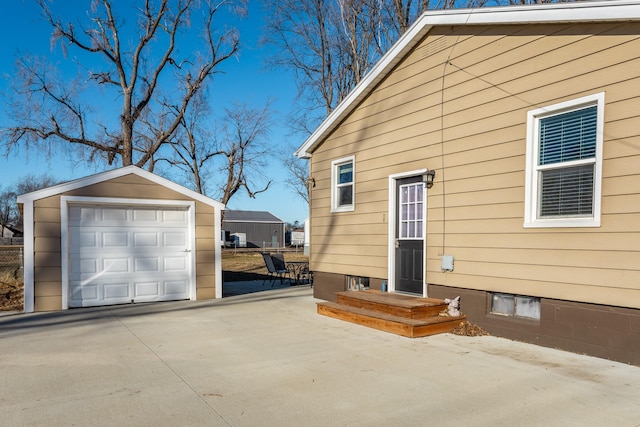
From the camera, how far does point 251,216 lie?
172 feet

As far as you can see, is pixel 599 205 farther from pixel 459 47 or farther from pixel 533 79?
pixel 459 47

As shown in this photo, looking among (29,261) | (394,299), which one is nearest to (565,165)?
(394,299)

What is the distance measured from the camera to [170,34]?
19.1 meters

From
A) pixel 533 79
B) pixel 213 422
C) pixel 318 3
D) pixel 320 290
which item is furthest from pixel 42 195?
pixel 318 3

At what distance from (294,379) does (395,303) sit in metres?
2.52

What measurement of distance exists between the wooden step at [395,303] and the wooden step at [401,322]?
7 cm

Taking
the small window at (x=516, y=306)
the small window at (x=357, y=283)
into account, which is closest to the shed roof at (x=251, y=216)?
the small window at (x=357, y=283)

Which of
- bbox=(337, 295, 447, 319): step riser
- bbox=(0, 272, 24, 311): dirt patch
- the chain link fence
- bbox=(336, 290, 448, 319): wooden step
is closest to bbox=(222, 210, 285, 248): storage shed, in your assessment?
the chain link fence

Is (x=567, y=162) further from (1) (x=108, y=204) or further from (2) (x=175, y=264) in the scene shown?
(1) (x=108, y=204)

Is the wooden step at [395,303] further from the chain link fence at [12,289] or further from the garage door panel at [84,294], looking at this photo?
the chain link fence at [12,289]

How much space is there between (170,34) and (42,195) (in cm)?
1369

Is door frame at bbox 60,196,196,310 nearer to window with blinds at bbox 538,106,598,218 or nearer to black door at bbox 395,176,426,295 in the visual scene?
black door at bbox 395,176,426,295

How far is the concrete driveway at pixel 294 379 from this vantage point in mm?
3195

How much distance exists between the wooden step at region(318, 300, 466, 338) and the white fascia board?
3818 millimetres
